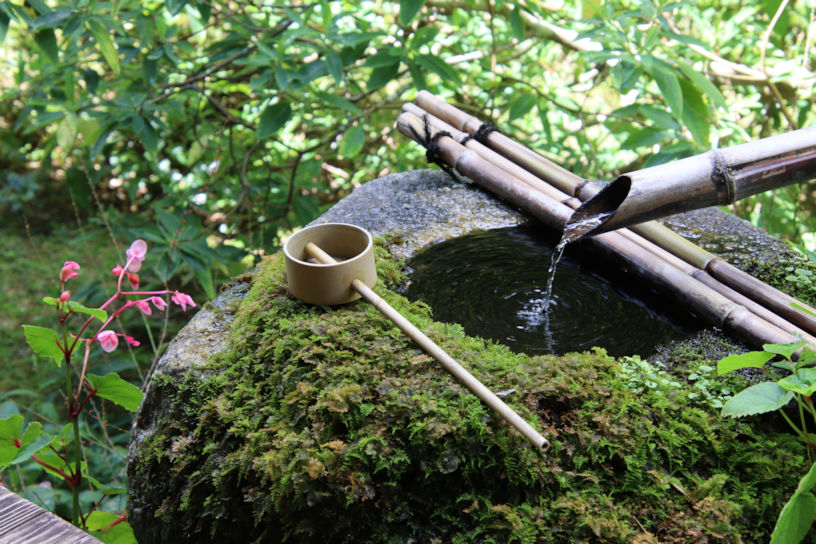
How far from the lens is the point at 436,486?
1567 millimetres

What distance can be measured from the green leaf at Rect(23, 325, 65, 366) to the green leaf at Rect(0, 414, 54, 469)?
6.8 inches

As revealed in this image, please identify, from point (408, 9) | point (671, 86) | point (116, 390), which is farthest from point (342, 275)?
point (671, 86)

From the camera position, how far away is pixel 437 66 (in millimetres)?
A: 3279

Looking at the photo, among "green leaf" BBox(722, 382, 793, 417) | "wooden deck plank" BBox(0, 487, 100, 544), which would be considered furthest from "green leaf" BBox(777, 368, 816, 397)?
"wooden deck plank" BBox(0, 487, 100, 544)

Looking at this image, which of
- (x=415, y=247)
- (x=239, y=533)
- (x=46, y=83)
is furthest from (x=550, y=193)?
(x=46, y=83)

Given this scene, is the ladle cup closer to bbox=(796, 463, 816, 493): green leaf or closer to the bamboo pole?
bbox=(796, 463, 816, 493): green leaf

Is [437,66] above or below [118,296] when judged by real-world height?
above

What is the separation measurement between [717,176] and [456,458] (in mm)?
1189

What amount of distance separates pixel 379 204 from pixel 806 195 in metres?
4.29

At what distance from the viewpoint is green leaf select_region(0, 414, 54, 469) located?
159cm

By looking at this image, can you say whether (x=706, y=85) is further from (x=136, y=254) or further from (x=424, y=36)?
(x=136, y=254)

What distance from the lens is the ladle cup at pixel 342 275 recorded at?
1.72 m

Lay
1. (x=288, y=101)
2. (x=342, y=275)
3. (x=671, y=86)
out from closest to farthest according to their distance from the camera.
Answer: (x=342, y=275) → (x=671, y=86) → (x=288, y=101)

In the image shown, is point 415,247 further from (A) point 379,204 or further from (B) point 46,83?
(B) point 46,83
